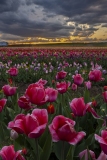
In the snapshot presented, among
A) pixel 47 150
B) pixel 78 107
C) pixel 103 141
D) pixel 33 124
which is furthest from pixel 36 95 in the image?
pixel 103 141

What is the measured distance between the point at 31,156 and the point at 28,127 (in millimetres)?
453

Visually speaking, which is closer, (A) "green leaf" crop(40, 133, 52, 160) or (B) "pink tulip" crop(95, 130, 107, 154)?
(B) "pink tulip" crop(95, 130, 107, 154)

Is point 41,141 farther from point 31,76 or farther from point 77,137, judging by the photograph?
point 31,76

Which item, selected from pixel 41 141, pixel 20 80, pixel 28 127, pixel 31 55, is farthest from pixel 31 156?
pixel 31 55

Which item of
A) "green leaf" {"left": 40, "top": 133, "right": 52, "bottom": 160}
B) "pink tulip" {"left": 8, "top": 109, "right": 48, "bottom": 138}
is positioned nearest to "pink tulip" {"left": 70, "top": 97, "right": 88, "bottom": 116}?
"green leaf" {"left": 40, "top": 133, "right": 52, "bottom": 160}

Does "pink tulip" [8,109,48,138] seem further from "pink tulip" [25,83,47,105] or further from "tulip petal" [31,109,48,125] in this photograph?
"pink tulip" [25,83,47,105]

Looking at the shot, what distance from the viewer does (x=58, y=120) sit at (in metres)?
1.33

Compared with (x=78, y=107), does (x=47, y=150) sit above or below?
below

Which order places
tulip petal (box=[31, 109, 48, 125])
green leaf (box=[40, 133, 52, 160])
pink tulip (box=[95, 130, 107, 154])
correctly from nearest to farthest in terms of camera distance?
pink tulip (box=[95, 130, 107, 154]) → tulip petal (box=[31, 109, 48, 125]) → green leaf (box=[40, 133, 52, 160])

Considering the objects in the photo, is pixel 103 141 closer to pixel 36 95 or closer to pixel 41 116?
pixel 41 116

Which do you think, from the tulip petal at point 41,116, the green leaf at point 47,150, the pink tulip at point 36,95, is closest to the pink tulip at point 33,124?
the tulip petal at point 41,116

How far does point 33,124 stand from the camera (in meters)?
1.32

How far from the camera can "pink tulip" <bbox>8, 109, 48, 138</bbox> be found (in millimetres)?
1314

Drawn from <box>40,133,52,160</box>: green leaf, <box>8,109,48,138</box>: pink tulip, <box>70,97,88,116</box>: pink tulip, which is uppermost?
<box>8,109,48,138</box>: pink tulip
